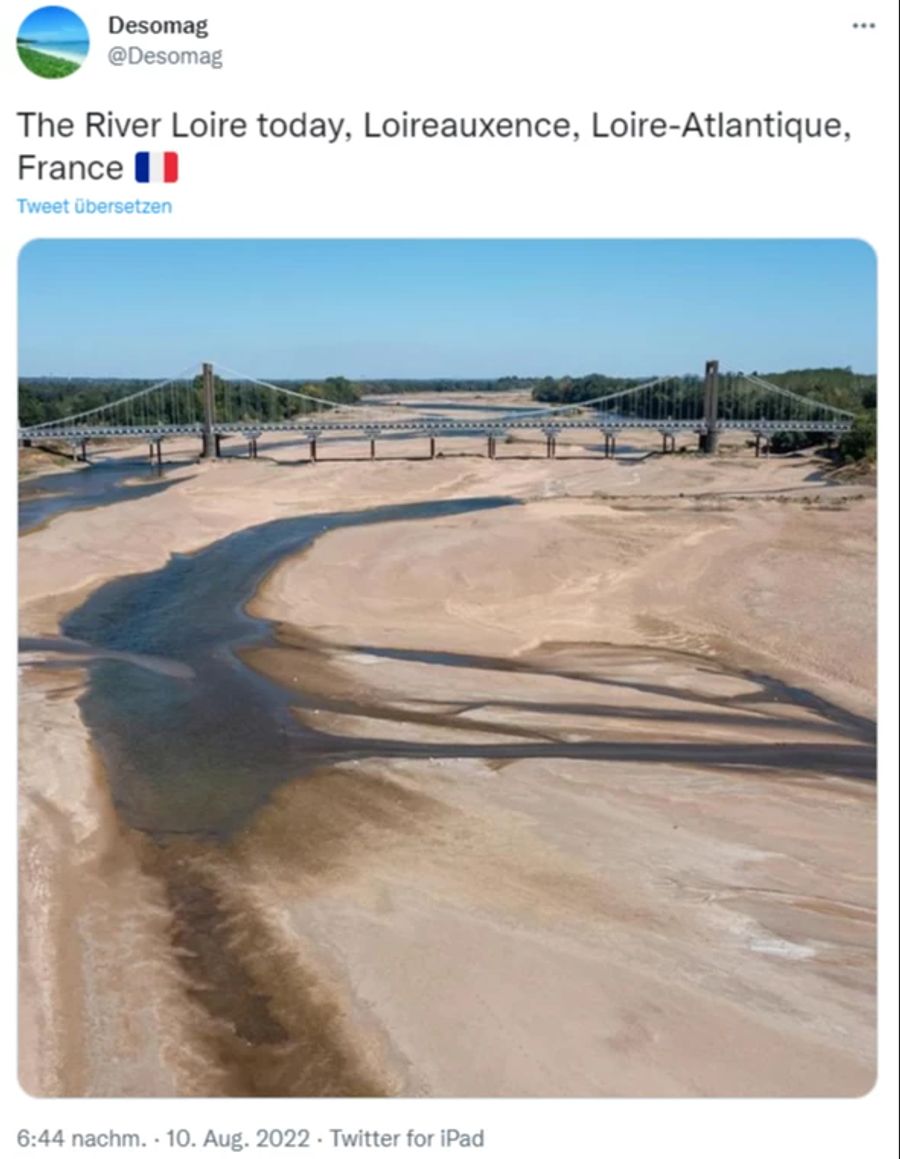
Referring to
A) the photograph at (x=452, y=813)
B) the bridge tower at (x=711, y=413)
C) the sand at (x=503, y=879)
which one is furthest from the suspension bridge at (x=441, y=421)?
the sand at (x=503, y=879)

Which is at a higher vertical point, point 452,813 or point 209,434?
point 209,434

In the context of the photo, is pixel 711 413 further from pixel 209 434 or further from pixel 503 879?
pixel 503 879

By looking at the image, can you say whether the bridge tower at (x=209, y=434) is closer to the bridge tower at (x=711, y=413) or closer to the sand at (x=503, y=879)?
the bridge tower at (x=711, y=413)
